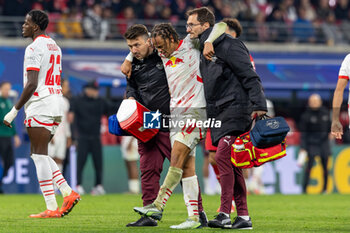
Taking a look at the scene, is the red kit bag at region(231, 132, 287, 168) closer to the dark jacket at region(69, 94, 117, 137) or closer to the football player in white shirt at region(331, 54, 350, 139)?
the football player in white shirt at region(331, 54, 350, 139)

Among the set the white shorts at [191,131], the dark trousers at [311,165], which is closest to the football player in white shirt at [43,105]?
the white shorts at [191,131]

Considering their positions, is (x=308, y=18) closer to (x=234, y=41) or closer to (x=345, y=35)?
(x=345, y=35)

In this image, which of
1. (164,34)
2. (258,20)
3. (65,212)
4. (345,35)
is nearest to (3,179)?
(65,212)

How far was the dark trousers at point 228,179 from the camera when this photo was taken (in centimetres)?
780

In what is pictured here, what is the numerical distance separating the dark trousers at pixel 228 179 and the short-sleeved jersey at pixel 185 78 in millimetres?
458

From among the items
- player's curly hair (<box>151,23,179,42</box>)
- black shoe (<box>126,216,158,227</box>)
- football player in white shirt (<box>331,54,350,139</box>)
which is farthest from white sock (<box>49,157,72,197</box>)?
football player in white shirt (<box>331,54,350,139</box>)

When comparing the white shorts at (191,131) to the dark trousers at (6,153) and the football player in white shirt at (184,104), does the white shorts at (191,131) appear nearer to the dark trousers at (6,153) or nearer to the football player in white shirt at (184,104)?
the football player in white shirt at (184,104)

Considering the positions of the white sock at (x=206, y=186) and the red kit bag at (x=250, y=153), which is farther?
the white sock at (x=206, y=186)

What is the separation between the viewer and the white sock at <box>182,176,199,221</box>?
25.7ft

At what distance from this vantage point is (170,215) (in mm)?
9992

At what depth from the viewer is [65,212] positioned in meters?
9.23

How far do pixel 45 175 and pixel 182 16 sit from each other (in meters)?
15.3

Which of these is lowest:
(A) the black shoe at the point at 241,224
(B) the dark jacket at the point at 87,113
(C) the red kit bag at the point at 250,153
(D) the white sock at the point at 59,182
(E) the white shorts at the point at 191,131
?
(A) the black shoe at the point at 241,224

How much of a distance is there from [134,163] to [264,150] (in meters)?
9.05
